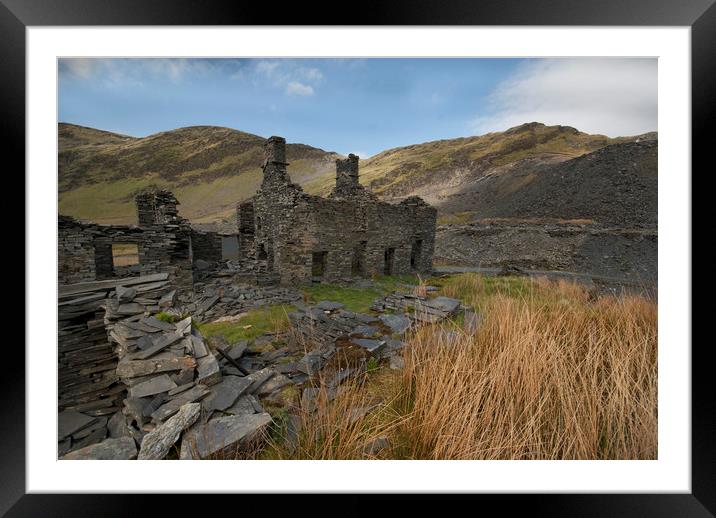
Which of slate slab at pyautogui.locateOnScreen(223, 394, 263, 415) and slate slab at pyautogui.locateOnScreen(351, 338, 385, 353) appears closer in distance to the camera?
slate slab at pyautogui.locateOnScreen(223, 394, 263, 415)

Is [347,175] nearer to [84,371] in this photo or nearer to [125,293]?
[125,293]

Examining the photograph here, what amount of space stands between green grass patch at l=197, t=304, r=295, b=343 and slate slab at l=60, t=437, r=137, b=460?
325cm

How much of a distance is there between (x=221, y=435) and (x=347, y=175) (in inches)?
497

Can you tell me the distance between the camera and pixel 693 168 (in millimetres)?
1826

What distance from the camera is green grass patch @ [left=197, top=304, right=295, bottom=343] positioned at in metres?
5.86

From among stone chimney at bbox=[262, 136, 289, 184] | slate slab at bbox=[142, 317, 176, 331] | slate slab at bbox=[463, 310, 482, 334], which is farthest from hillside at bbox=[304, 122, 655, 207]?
slate slab at bbox=[142, 317, 176, 331]

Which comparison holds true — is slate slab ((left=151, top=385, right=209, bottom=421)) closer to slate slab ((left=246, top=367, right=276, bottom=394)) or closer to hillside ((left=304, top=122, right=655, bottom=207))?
slate slab ((left=246, top=367, right=276, bottom=394))

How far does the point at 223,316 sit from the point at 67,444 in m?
5.42

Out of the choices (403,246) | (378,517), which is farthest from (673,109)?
(403,246)

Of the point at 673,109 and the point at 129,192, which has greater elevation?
the point at 129,192

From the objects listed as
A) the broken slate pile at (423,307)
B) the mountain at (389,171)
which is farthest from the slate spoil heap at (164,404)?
the mountain at (389,171)

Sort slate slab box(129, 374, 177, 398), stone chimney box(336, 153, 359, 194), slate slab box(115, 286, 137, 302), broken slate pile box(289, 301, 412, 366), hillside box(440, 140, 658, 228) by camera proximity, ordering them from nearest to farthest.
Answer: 1. slate slab box(129, 374, 177, 398)
2. broken slate pile box(289, 301, 412, 366)
3. slate slab box(115, 286, 137, 302)
4. stone chimney box(336, 153, 359, 194)
5. hillside box(440, 140, 658, 228)

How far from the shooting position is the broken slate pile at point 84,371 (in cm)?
297
